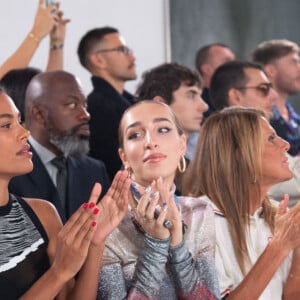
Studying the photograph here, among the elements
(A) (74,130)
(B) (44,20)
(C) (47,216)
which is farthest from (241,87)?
(C) (47,216)

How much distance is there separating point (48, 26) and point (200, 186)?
1505 mm

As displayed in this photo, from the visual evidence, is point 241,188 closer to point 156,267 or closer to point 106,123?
point 156,267

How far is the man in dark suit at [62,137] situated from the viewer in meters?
3.40

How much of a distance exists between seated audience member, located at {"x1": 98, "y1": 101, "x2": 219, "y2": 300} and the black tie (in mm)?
699

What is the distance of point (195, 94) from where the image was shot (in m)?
4.13

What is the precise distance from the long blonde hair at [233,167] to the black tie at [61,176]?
569mm

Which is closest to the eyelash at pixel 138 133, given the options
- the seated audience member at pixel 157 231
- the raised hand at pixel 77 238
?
the seated audience member at pixel 157 231

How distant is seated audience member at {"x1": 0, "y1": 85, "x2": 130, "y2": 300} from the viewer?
87.0 inches

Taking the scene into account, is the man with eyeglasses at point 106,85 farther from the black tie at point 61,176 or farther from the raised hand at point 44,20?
the black tie at point 61,176

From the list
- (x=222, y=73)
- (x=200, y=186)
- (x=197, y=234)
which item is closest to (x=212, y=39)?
(x=222, y=73)

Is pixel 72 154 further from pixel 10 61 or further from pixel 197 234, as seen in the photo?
pixel 197 234

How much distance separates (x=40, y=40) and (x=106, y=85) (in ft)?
1.33

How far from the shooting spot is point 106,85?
4305mm

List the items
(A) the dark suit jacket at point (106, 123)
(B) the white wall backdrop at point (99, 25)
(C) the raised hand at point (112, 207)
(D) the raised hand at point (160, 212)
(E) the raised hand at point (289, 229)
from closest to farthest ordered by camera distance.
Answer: (C) the raised hand at point (112, 207) → (D) the raised hand at point (160, 212) → (E) the raised hand at point (289, 229) → (A) the dark suit jacket at point (106, 123) → (B) the white wall backdrop at point (99, 25)
